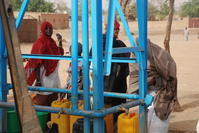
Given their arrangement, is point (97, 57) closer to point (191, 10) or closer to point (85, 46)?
point (85, 46)

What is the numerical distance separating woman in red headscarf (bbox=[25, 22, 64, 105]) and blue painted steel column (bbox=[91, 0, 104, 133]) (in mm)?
2351

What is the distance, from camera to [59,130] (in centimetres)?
412

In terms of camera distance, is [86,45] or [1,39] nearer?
[86,45]

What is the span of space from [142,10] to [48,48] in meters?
2.06

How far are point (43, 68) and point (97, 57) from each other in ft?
8.36

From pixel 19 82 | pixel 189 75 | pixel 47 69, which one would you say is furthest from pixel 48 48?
pixel 189 75

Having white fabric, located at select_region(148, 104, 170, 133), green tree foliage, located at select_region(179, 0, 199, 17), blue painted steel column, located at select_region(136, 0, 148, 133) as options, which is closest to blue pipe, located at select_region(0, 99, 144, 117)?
blue painted steel column, located at select_region(136, 0, 148, 133)

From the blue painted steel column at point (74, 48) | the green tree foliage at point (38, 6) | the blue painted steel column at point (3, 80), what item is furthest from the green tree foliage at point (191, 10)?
the blue painted steel column at point (74, 48)

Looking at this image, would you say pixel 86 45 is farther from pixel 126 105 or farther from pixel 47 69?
pixel 47 69

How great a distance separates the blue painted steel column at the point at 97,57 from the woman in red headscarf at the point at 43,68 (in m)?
2.35

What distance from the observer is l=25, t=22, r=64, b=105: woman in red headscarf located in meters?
5.33

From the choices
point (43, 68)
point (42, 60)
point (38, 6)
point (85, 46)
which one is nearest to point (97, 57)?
point (85, 46)

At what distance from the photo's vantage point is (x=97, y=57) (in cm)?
300

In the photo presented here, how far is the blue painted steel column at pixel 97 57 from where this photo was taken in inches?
116
